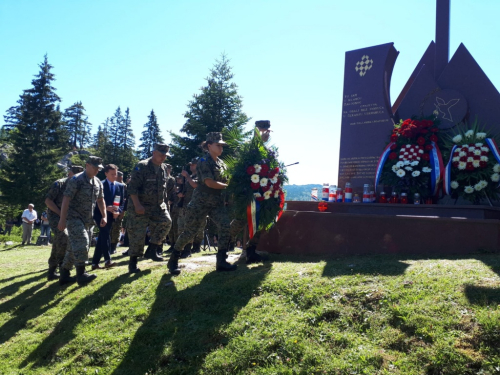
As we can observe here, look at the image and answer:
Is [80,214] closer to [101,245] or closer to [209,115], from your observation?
[101,245]

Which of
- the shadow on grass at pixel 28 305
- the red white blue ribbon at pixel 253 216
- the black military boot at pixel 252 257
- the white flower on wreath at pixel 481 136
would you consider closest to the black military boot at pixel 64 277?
the shadow on grass at pixel 28 305

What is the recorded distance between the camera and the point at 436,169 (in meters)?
7.44

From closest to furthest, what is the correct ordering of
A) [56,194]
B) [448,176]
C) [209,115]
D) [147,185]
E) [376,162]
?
[147,185] < [56,194] < [448,176] < [376,162] < [209,115]

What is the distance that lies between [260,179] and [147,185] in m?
1.83

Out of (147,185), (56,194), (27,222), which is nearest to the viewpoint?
(147,185)

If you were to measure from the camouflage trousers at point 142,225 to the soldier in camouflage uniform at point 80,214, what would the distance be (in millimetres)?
657

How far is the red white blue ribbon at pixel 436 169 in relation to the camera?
24.2ft

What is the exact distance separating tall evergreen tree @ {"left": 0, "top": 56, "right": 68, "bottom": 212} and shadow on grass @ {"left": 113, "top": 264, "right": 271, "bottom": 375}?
103 ft

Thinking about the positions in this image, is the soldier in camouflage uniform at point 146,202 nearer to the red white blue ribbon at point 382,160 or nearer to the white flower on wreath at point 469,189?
the red white blue ribbon at point 382,160

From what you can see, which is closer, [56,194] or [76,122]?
[56,194]

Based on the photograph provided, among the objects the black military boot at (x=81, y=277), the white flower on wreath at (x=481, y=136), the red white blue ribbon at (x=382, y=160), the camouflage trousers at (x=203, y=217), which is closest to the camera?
the camouflage trousers at (x=203, y=217)

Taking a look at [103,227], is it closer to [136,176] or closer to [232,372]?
[136,176]

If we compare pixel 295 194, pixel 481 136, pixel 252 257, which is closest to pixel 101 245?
pixel 252 257

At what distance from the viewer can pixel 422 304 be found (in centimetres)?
370
